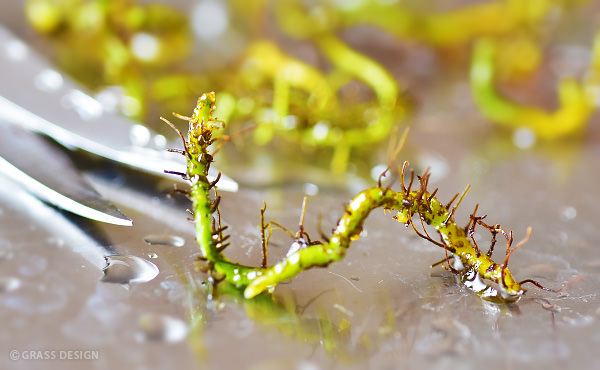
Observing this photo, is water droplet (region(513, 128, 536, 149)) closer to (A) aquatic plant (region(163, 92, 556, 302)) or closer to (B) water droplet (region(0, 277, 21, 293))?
(A) aquatic plant (region(163, 92, 556, 302))

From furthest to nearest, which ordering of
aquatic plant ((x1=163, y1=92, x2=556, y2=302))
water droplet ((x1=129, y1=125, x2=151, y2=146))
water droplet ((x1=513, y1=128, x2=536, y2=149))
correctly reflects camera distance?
water droplet ((x1=513, y1=128, x2=536, y2=149)) < water droplet ((x1=129, y1=125, x2=151, y2=146)) < aquatic plant ((x1=163, y1=92, x2=556, y2=302))

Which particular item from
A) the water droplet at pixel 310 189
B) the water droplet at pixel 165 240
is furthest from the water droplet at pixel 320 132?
the water droplet at pixel 165 240

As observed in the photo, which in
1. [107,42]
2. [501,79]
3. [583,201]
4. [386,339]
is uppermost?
[501,79]

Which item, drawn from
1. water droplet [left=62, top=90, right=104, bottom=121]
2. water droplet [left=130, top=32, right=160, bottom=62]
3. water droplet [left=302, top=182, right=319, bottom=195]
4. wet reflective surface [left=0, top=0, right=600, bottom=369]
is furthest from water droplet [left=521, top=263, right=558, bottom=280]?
water droplet [left=130, top=32, right=160, bottom=62]

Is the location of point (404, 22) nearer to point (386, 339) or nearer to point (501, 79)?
point (501, 79)

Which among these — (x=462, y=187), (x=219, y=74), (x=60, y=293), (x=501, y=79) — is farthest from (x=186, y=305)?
(x=501, y=79)

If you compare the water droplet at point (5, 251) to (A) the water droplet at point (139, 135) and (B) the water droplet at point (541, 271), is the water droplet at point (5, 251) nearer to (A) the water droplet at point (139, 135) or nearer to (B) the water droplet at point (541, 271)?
(A) the water droplet at point (139, 135)
